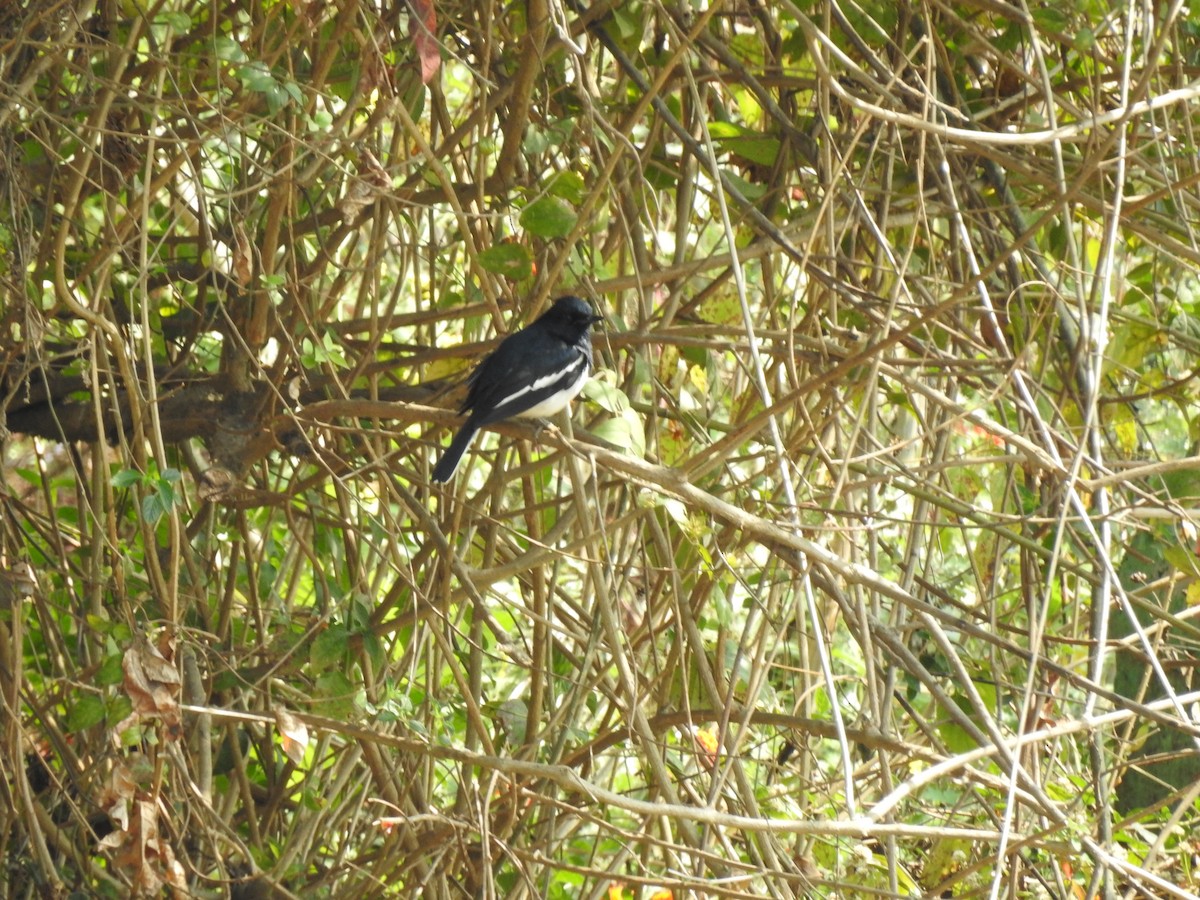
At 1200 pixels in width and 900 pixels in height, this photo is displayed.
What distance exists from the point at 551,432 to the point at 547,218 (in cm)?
48

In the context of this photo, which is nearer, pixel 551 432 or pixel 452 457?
pixel 551 432

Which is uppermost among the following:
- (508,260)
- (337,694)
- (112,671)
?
(508,260)

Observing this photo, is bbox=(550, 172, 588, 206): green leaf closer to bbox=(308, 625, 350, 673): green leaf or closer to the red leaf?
the red leaf

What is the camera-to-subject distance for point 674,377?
4.10m

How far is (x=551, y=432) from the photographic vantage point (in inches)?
118

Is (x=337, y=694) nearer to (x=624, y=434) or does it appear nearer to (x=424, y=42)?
(x=624, y=434)

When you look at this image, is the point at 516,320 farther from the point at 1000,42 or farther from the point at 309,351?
the point at 1000,42

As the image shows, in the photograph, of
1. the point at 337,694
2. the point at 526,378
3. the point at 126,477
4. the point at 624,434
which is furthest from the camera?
the point at 526,378

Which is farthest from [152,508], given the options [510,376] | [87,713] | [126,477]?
[510,376]

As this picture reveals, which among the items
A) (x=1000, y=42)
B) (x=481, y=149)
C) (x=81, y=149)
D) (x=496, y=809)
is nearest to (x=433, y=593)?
(x=496, y=809)

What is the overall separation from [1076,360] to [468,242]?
146 cm

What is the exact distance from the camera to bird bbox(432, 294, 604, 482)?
3.52m

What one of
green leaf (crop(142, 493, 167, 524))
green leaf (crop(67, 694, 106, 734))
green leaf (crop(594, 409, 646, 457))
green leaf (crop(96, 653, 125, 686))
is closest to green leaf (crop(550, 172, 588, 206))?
green leaf (crop(594, 409, 646, 457))

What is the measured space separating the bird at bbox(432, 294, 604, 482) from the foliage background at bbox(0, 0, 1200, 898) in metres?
0.08
